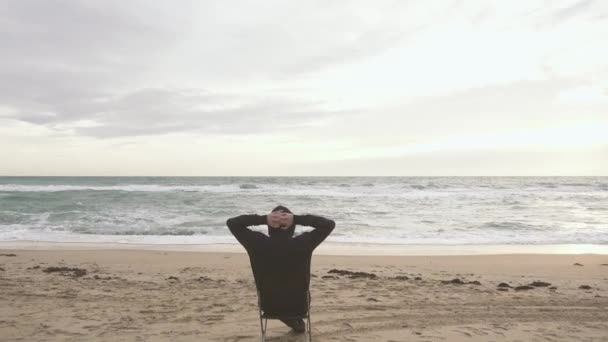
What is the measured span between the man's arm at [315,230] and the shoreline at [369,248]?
23.3 ft

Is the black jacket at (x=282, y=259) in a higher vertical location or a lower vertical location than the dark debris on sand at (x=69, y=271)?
higher

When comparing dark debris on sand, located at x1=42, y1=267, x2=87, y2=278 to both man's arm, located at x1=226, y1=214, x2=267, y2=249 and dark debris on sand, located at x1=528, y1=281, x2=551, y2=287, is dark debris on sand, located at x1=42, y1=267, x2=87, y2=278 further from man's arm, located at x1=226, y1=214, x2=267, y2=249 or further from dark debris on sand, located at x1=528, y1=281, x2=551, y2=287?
dark debris on sand, located at x1=528, y1=281, x2=551, y2=287

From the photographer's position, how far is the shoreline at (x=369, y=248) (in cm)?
1078

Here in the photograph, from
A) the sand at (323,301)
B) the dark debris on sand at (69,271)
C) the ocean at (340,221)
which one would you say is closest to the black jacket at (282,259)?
the sand at (323,301)

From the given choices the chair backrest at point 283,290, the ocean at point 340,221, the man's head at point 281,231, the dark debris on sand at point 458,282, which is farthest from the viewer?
the ocean at point 340,221

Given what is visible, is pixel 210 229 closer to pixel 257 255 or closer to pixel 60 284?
pixel 60 284

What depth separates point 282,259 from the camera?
3.49m

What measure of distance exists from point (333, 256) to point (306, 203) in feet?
47.5

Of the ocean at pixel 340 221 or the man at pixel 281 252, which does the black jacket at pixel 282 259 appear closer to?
the man at pixel 281 252

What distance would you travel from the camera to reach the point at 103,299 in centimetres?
584

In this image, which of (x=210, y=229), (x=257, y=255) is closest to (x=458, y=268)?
(x=257, y=255)

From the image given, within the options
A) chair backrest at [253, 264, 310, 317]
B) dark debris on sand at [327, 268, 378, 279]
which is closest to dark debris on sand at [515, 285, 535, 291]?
dark debris on sand at [327, 268, 378, 279]

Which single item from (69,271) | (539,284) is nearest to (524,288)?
(539,284)

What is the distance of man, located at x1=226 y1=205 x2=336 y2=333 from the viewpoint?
136 inches
